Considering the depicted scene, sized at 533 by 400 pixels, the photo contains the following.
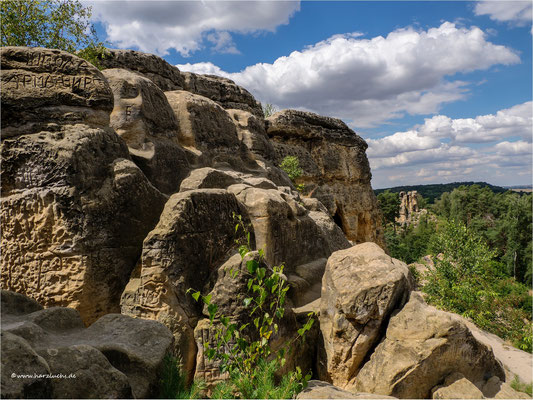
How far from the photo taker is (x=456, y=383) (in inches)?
267

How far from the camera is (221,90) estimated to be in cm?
1847

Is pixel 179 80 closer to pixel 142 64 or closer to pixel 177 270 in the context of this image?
pixel 142 64

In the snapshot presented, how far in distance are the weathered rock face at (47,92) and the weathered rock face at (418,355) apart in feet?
23.2

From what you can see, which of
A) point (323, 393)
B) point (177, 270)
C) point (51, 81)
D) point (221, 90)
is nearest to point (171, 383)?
point (323, 393)

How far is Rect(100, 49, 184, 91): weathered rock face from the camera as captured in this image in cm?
1341

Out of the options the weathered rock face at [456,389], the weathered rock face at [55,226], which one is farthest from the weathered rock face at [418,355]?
the weathered rock face at [55,226]

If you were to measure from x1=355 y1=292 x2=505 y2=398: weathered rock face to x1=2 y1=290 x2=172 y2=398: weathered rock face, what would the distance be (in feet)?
13.7

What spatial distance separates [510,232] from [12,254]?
1878 inches

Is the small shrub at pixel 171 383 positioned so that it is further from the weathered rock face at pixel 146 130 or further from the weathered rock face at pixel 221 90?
the weathered rock face at pixel 221 90

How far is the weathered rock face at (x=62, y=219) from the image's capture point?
5.84m

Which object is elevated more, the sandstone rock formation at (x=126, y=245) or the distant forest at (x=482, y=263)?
the sandstone rock formation at (x=126, y=245)

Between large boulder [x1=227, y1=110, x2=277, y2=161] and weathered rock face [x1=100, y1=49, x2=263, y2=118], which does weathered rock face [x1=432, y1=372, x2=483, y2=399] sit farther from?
Answer: weathered rock face [x1=100, y1=49, x2=263, y2=118]

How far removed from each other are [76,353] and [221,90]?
16.7 m

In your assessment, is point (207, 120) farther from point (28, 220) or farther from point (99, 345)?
point (99, 345)
